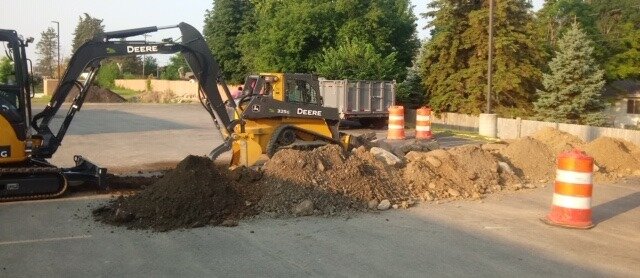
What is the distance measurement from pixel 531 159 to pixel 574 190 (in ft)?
18.7

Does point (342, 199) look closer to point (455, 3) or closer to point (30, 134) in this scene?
point (30, 134)

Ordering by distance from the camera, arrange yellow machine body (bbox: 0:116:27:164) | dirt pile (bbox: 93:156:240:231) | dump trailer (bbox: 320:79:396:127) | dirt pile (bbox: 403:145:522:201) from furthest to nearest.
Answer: dump trailer (bbox: 320:79:396:127) < dirt pile (bbox: 403:145:522:201) < yellow machine body (bbox: 0:116:27:164) < dirt pile (bbox: 93:156:240:231)

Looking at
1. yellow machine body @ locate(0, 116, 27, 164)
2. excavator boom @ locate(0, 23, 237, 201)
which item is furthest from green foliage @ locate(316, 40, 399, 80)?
yellow machine body @ locate(0, 116, 27, 164)

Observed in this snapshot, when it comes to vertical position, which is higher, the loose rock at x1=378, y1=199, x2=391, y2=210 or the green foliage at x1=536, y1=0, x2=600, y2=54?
the green foliage at x1=536, y1=0, x2=600, y2=54

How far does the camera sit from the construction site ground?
7.22 m

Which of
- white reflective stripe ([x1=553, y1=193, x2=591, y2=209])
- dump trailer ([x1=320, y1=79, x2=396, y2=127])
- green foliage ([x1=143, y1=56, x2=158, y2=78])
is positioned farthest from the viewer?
green foliage ([x1=143, y1=56, x2=158, y2=78])

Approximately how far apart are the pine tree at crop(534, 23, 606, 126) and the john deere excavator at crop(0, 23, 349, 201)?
825 inches

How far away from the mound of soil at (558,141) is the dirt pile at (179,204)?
9773 millimetres

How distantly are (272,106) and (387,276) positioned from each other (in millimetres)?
8430

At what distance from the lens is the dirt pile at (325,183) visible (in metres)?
10.3

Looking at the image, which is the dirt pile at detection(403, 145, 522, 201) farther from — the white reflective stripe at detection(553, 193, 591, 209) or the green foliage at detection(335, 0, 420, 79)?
the green foliage at detection(335, 0, 420, 79)

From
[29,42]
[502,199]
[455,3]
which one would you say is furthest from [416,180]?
[455,3]

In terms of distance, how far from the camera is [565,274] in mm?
7203

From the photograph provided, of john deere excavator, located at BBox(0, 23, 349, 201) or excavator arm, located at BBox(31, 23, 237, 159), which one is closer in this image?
john deere excavator, located at BBox(0, 23, 349, 201)
